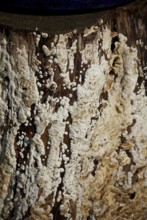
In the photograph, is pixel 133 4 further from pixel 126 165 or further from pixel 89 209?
pixel 89 209

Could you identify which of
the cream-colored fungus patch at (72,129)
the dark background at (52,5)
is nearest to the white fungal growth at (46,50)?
the cream-colored fungus patch at (72,129)

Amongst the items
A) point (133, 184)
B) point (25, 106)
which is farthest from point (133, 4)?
point (133, 184)

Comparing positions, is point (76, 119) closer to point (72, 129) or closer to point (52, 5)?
point (72, 129)

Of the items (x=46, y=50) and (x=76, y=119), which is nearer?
(x=46, y=50)

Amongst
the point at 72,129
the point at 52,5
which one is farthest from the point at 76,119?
the point at 52,5

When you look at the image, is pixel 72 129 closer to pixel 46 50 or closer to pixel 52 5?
pixel 46 50

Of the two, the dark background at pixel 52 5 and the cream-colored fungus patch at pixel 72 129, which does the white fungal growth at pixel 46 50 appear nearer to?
the cream-colored fungus patch at pixel 72 129

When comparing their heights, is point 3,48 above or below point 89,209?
above

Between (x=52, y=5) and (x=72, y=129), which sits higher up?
(x=52, y=5)
